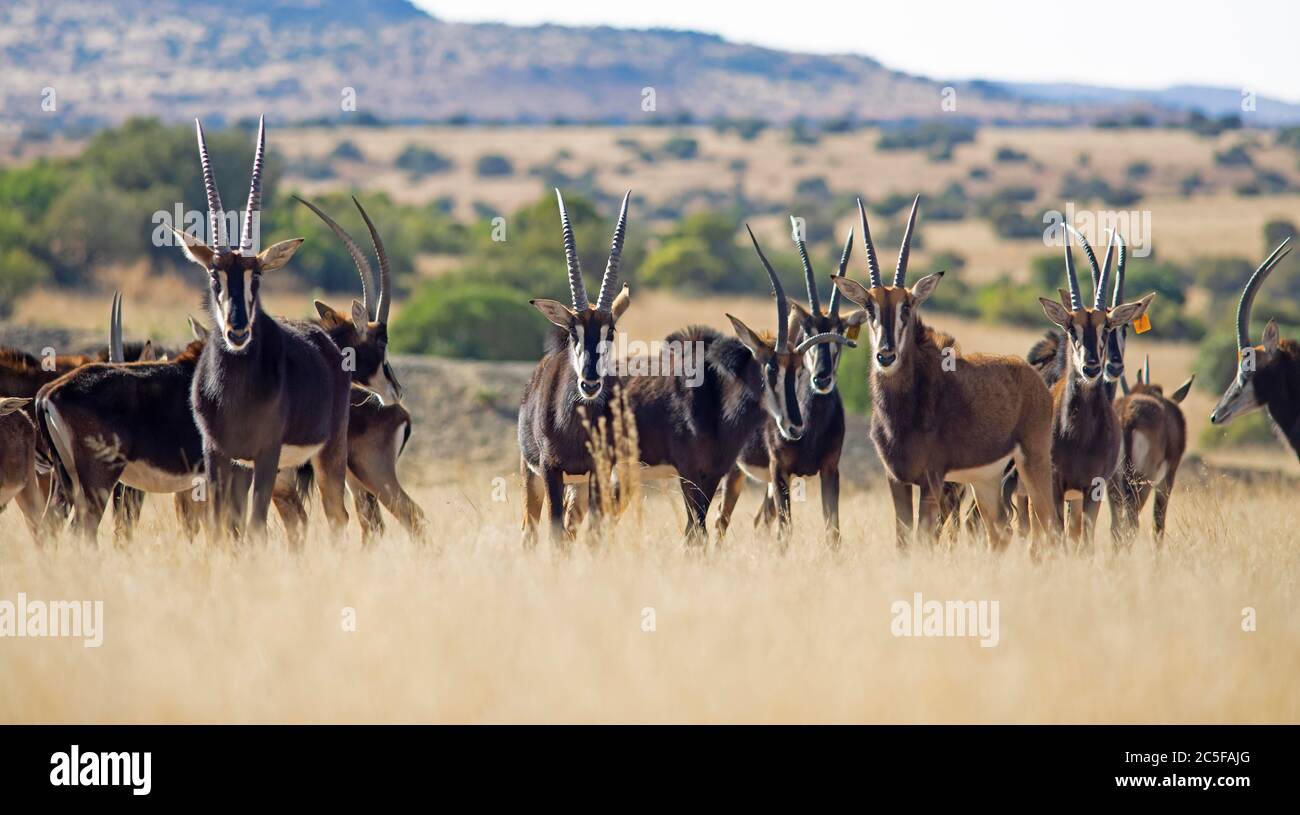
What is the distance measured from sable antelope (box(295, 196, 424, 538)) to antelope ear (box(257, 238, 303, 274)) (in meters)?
1.67

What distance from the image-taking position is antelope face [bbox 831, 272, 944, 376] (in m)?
11.0

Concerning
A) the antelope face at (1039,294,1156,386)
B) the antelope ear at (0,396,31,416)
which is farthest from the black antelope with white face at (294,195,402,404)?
the antelope face at (1039,294,1156,386)

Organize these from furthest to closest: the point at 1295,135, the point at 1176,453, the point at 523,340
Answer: the point at 1295,135 → the point at 523,340 → the point at 1176,453

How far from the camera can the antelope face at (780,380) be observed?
1133cm

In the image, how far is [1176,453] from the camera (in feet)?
43.8

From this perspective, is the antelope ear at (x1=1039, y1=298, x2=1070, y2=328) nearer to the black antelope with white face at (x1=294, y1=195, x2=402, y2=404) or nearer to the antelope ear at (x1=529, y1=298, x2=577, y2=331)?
the antelope ear at (x1=529, y1=298, x2=577, y2=331)

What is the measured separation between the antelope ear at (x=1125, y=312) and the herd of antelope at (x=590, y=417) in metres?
0.03

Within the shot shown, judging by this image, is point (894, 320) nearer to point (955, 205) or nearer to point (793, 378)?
point (793, 378)

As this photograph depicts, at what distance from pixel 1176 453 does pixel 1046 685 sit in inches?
277

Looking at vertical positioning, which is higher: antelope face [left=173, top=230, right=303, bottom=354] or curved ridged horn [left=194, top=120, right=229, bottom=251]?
curved ridged horn [left=194, top=120, right=229, bottom=251]

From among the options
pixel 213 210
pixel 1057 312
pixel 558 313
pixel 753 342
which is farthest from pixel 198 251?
pixel 1057 312

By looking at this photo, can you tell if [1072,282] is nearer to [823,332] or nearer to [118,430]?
[823,332]

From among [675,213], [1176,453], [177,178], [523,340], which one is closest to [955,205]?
[675,213]
